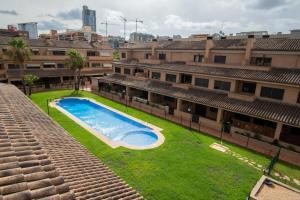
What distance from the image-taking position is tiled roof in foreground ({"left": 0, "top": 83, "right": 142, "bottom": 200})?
4.50 m

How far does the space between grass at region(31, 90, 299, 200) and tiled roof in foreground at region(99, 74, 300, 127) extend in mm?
4237

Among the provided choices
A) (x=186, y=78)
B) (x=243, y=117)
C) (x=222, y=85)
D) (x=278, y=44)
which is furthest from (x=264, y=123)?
(x=186, y=78)

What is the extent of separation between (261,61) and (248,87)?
4.08 metres

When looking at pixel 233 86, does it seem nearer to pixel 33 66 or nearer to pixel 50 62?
pixel 50 62

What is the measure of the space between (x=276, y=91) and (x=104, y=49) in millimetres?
46727

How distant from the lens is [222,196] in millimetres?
12609

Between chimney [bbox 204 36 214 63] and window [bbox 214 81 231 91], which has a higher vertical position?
chimney [bbox 204 36 214 63]

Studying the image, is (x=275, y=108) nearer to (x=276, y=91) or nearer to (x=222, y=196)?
(x=276, y=91)

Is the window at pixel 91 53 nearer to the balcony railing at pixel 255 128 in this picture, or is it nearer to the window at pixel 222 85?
the window at pixel 222 85

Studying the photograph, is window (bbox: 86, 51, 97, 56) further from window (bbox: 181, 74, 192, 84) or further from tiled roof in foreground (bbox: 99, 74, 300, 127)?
window (bbox: 181, 74, 192, 84)

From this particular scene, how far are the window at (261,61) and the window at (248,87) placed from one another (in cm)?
331

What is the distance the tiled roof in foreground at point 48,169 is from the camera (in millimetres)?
4504

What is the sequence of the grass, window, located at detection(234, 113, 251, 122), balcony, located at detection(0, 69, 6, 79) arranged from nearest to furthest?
the grass → window, located at detection(234, 113, 251, 122) → balcony, located at detection(0, 69, 6, 79)

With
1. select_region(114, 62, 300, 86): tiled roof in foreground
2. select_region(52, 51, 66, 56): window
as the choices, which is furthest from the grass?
select_region(52, 51, 66, 56): window
